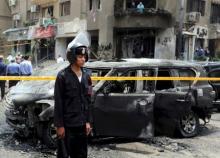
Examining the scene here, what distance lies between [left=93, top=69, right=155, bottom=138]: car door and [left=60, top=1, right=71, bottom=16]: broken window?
29.3 metres

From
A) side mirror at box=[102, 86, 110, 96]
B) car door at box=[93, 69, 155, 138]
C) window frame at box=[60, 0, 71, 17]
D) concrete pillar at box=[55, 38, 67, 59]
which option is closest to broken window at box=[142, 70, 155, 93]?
car door at box=[93, 69, 155, 138]

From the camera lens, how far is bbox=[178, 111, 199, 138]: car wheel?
9223mm

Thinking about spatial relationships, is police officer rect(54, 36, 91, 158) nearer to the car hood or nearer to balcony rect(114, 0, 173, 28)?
the car hood

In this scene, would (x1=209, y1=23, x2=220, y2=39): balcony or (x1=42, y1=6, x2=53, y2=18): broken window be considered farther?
(x1=42, y1=6, x2=53, y2=18): broken window

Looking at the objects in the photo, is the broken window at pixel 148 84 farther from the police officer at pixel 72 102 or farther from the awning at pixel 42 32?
the awning at pixel 42 32

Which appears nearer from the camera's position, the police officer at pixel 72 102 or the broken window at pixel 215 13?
the police officer at pixel 72 102

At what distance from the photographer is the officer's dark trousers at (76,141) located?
4.87 m

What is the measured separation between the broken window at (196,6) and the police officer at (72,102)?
28088 millimetres

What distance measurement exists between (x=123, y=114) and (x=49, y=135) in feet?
4.38

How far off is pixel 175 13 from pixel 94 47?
7.07m

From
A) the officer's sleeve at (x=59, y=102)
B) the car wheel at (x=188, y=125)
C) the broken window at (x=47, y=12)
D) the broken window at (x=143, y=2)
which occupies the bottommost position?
the car wheel at (x=188, y=125)

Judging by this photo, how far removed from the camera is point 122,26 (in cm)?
3116

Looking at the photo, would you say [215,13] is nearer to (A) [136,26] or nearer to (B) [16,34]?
(A) [136,26]

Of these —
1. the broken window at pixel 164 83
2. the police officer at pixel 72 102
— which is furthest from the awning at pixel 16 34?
the police officer at pixel 72 102
